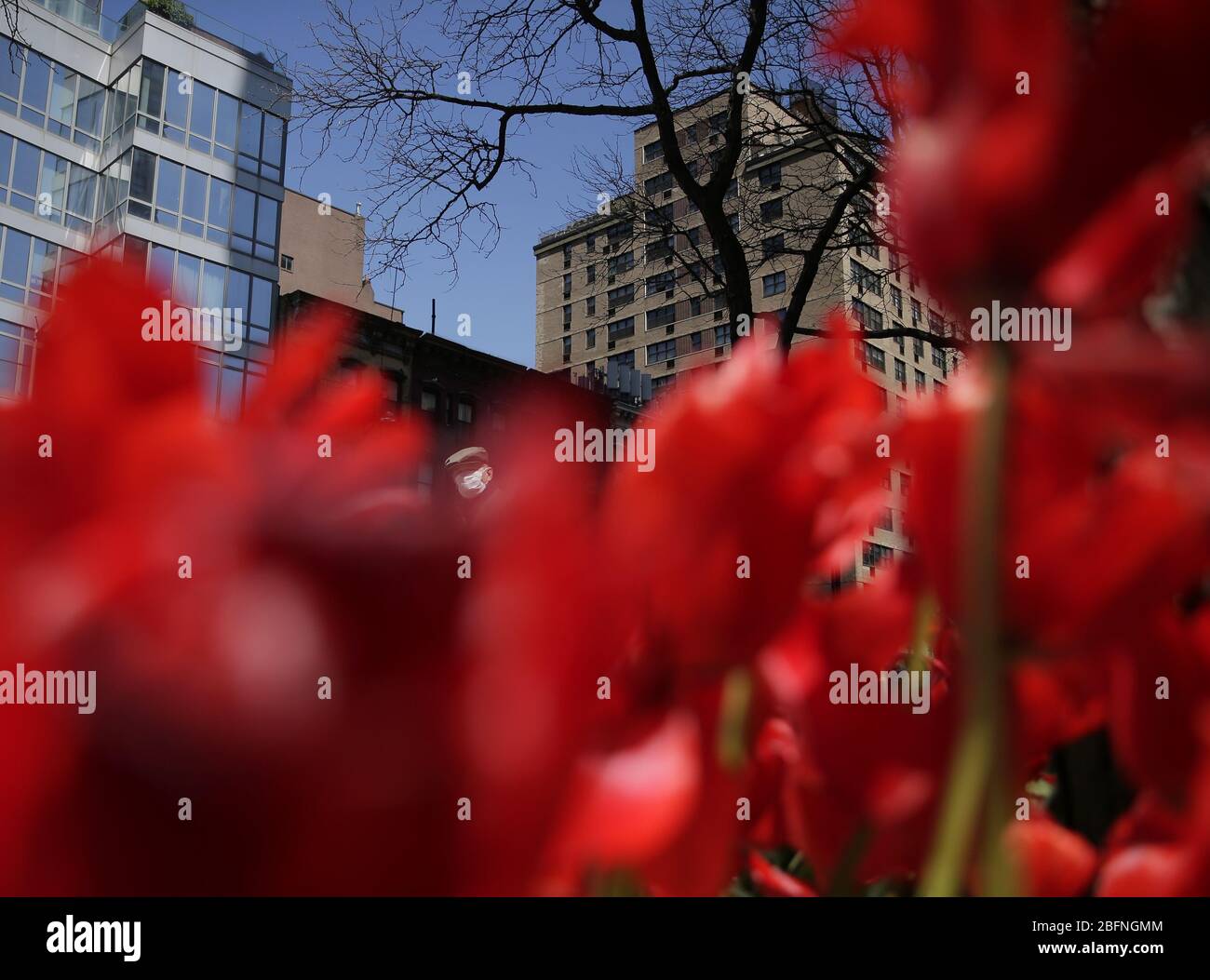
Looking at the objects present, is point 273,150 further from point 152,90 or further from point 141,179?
point 141,179

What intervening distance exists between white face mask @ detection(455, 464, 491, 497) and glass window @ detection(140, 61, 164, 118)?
500 centimetres

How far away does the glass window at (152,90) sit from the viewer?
14.6 ft

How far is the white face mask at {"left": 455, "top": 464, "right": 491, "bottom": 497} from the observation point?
128 millimetres

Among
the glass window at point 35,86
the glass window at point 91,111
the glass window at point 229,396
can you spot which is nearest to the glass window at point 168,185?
the glass window at point 91,111

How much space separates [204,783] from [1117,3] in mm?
131

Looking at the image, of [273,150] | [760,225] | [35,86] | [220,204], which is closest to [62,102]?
[35,86]

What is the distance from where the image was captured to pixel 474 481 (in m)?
0.14

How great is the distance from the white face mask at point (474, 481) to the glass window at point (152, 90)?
4996 mm

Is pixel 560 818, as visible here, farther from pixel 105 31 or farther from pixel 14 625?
pixel 105 31

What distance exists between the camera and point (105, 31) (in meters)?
4.38

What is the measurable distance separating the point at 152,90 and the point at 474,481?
6.12 m

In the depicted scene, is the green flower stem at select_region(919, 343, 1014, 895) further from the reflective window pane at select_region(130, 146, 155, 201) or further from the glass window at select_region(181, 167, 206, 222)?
the glass window at select_region(181, 167, 206, 222)

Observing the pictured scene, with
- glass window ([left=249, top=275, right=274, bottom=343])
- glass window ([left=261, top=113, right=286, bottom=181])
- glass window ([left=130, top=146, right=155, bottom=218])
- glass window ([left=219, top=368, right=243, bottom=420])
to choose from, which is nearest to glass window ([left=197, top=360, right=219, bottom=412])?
glass window ([left=219, top=368, right=243, bottom=420])

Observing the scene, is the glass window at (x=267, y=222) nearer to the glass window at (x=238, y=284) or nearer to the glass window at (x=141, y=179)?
the glass window at (x=238, y=284)
